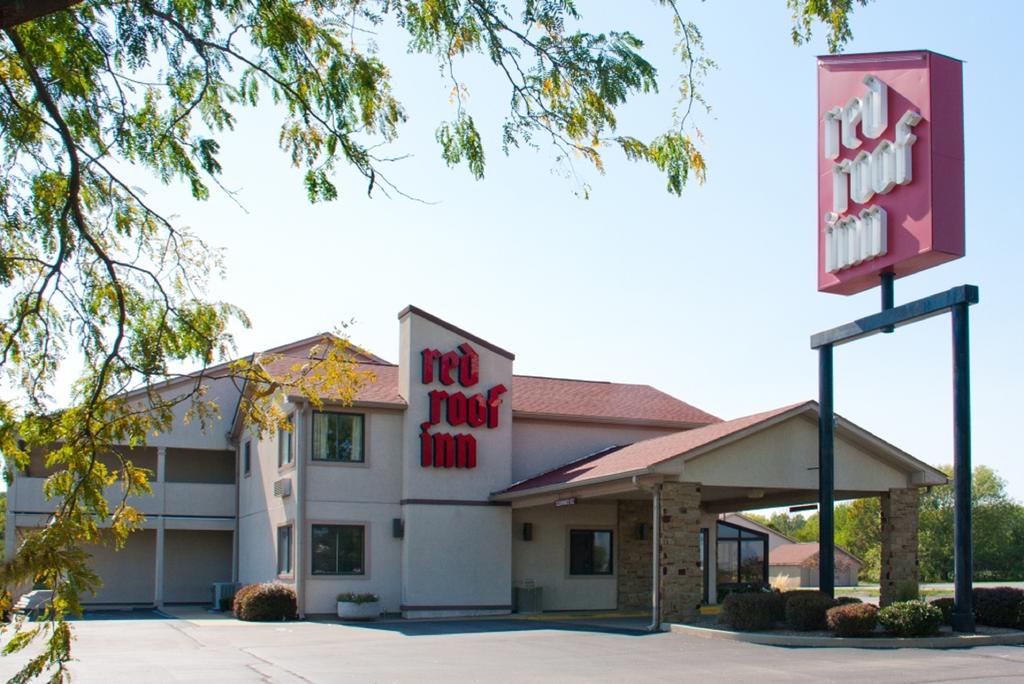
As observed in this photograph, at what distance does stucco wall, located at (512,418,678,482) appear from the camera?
27688 millimetres

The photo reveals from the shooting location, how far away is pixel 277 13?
880 cm

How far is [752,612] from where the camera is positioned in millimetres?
18203

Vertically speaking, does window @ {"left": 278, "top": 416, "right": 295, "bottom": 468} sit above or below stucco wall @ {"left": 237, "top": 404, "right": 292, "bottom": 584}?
→ above

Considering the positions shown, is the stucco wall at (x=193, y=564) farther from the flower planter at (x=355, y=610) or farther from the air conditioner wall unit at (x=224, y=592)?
the flower planter at (x=355, y=610)

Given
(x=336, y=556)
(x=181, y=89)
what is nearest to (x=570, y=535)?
(x=336, y=556)

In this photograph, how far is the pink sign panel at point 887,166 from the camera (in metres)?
17.1

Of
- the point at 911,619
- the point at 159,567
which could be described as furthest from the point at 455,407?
the point at 911,619

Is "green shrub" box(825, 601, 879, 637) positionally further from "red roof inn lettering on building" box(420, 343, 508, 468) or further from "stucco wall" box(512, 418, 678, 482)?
"stucco wall" box(512, 418, 678, 482)

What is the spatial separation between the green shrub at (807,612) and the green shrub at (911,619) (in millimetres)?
1154

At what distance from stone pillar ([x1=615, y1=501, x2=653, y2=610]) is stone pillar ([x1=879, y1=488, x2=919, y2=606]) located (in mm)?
7171

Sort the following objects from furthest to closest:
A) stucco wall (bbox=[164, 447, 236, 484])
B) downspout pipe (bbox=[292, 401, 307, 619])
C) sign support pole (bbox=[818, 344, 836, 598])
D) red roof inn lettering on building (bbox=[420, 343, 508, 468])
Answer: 1. stucco wall (bbox=[164, 447, 236, 484])
2. red roof inn lettering on building (bbox=[420, 343, 508, 468])
3. downspout pipe (bbox=[292, 401, 307, 619])
4. sign support pole (bbox=[818, 344, 836, 598])

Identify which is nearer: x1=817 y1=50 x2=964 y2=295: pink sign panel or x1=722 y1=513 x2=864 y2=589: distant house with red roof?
x1=817 y1=50 x2=964 y2=295: pink sign panel

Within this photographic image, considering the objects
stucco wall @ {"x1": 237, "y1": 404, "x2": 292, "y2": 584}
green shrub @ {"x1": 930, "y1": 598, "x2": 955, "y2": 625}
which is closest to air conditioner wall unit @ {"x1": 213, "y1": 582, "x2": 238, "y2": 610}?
stucco wall @ {"x1": 237, "y1": 404, "x2": 292, "y2": 584}

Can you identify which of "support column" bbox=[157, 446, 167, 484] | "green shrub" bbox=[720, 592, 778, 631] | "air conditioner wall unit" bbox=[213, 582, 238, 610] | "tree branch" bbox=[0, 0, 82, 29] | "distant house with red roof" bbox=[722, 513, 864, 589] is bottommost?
"distant house with red roof" bbox=[722, 513, 864, 589]
